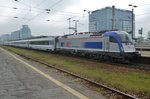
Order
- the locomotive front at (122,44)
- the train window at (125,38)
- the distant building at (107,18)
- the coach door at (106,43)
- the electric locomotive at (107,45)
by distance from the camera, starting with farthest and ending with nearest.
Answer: the distant building at (107,18), the coach door at (106,43), the train window at (125,38), the electric locomotive at (107,45), the locomotive front at (122,44)

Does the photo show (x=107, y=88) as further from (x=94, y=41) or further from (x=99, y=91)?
(x=94, y=41)

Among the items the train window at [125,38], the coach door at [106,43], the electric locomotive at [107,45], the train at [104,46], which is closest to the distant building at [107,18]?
the train at [104,46]

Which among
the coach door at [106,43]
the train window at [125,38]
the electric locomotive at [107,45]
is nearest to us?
the electric locomotive at [107,45]

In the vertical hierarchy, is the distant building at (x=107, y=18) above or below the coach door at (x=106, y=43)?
above

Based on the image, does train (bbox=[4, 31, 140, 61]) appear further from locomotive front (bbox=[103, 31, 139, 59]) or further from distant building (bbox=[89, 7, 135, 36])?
distant building (bbox=[89, 7, 135, 36])

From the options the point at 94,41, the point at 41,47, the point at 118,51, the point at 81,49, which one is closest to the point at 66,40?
the point at 81,49

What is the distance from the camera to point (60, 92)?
11.9 meters

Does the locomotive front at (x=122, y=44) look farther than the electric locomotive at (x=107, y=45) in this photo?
No

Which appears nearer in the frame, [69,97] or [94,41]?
[69,97]

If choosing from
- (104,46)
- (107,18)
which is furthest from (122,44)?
(107,18)

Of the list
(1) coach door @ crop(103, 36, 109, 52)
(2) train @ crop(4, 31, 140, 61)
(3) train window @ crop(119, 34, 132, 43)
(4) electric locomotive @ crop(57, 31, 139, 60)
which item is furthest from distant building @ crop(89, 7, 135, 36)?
(3) train window @ crop(119, 34, 132, 43)

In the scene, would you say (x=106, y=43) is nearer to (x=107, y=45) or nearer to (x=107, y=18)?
(x=107, y=45)

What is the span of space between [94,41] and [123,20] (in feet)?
88.0

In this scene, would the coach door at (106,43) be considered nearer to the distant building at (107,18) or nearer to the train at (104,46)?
the train at (104,46)
